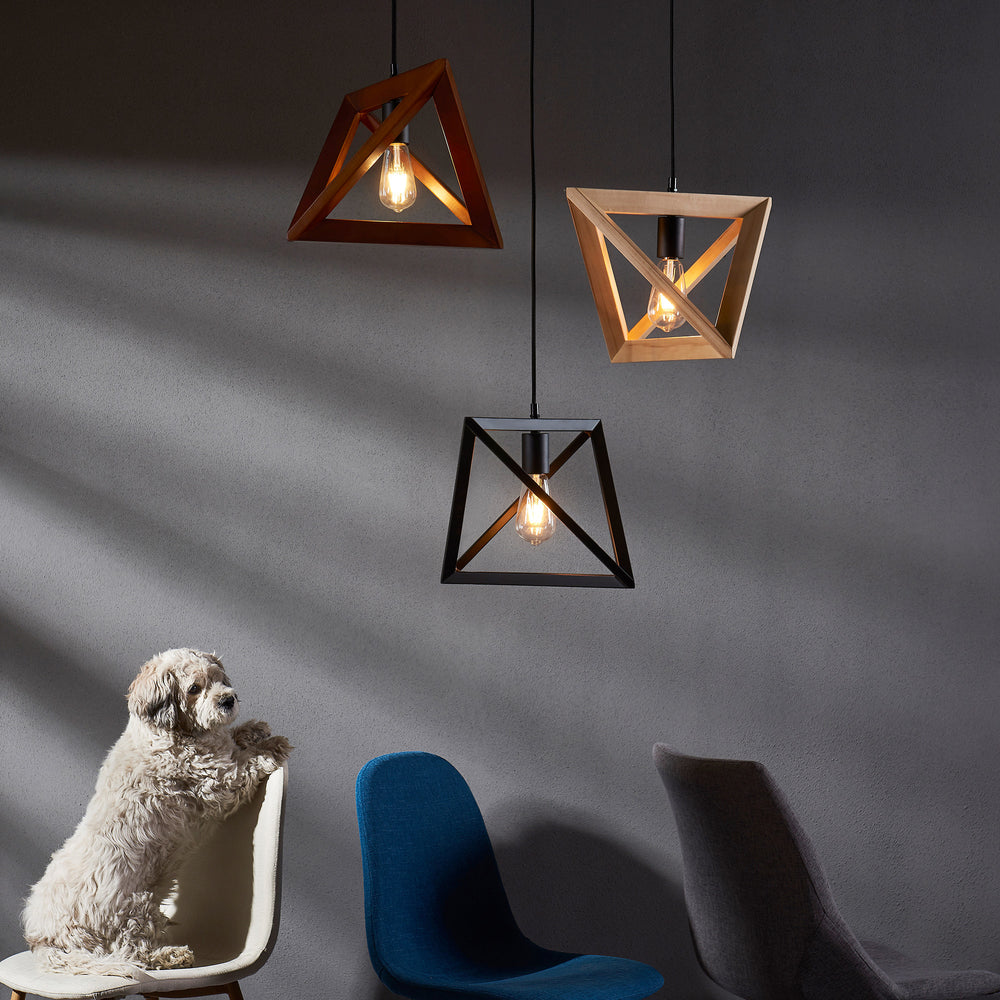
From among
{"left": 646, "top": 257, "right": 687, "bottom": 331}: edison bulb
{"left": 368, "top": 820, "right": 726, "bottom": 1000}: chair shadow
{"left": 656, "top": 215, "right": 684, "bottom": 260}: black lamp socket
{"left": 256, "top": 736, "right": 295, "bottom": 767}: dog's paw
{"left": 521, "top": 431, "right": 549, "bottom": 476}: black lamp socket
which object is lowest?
{"left": 368, "top": 820, "right": 726, "bottom": 1000}: chair shadow

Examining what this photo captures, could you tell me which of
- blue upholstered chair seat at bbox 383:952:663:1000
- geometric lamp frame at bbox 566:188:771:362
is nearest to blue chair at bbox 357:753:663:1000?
blue upholstered chair seat at bbox 383:952:663:1000

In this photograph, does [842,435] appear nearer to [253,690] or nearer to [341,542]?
[341,542]

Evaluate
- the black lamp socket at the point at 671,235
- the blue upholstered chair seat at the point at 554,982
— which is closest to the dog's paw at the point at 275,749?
the blue upholstered chair seat at the point at 554,982

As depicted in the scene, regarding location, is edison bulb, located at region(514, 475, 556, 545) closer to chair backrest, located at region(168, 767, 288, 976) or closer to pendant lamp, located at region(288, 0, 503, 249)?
pendant lamp, located at region(288, 0, 503, 249)

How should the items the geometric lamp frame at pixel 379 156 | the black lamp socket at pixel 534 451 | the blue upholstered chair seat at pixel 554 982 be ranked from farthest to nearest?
the blue upholstered chair seat at pixel 554 982 → the black lamp socket at pixel 534 451 → the geometric lamp frame at pixel 379 156

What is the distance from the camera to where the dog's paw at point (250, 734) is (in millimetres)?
Answer: 2143

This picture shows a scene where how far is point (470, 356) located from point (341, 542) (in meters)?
0.67

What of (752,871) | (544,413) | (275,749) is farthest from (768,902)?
(544,413)

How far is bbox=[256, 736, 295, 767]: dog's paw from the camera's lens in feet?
6.98

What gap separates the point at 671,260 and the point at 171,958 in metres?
1.76

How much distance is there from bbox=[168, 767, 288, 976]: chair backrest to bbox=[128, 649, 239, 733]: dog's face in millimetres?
228

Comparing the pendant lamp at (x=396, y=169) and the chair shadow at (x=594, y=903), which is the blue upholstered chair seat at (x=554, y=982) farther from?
the pendant lamp at (x=396, y=169)

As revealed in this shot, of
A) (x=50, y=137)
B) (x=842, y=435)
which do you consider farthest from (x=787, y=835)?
(x=50, y=137)

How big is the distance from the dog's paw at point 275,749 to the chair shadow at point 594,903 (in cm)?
80
